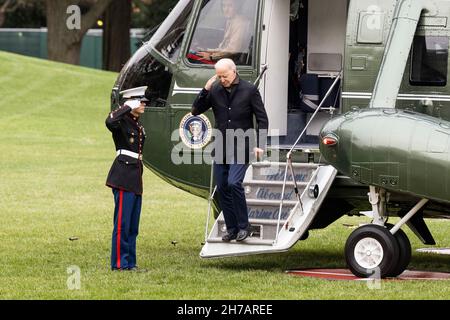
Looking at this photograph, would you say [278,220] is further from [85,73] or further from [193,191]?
[85,73]

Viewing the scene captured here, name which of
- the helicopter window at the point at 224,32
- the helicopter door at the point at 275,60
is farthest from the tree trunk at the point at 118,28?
the helicopter door at the point at 275,60

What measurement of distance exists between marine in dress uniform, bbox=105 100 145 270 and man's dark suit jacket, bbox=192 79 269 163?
0.75 meters

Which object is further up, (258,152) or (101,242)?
(258,152)

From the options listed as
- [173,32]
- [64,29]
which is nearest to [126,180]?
[173,32]

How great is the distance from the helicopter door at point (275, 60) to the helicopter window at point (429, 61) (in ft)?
5.18

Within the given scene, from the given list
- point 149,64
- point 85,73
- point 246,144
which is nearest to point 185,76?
point 149,64

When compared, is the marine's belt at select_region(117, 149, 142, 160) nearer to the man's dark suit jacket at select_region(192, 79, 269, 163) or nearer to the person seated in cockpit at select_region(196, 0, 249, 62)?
the man's dark suit jacket at select_region(192, 79, 269, 163)

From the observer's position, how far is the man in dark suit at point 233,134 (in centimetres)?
1182

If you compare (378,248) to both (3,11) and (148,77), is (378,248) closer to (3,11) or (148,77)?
(148,77)

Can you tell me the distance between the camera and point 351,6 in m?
12.3

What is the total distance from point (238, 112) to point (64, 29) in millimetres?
24925

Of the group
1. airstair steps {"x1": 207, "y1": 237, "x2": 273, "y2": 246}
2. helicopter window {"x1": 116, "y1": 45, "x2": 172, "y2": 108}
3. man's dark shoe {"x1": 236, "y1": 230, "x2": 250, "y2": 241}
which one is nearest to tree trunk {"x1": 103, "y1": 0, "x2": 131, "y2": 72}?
helicopter window {"x1": 116, "y1": 45, "x2": 172, "y2": 108}

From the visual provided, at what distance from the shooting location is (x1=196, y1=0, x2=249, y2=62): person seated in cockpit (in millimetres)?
13000

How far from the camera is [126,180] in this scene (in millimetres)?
11844
